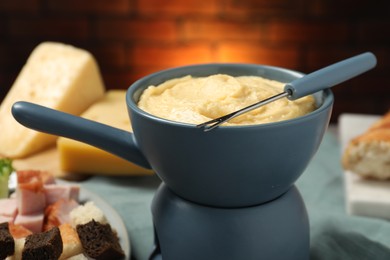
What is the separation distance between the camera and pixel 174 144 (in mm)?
677

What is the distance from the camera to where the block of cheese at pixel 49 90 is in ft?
4.32

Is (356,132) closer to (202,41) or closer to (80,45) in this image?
(202,41)

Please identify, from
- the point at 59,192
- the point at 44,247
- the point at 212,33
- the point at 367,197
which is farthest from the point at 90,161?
the point at 212,33

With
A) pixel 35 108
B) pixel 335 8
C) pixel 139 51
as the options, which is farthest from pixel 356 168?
pixel 139 51

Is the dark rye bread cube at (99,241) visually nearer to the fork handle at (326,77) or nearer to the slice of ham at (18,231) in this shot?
the slice of ham at (18,231)

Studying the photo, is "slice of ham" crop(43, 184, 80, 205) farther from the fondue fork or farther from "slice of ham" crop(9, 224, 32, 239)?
the fondue fork

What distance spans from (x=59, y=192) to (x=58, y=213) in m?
0.07

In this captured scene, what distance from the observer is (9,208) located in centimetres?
94

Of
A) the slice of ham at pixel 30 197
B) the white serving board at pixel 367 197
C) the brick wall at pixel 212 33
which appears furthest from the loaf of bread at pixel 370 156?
the brick wall at pixel 212 33

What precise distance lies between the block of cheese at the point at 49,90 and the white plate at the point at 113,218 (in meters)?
0.34

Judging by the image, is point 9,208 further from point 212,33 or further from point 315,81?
point 212,33

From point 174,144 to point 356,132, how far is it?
0.79 m

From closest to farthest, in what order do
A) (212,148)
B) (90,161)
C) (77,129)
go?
(212,148), (77,129), (90,161)

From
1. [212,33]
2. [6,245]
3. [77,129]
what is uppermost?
[77,129]
